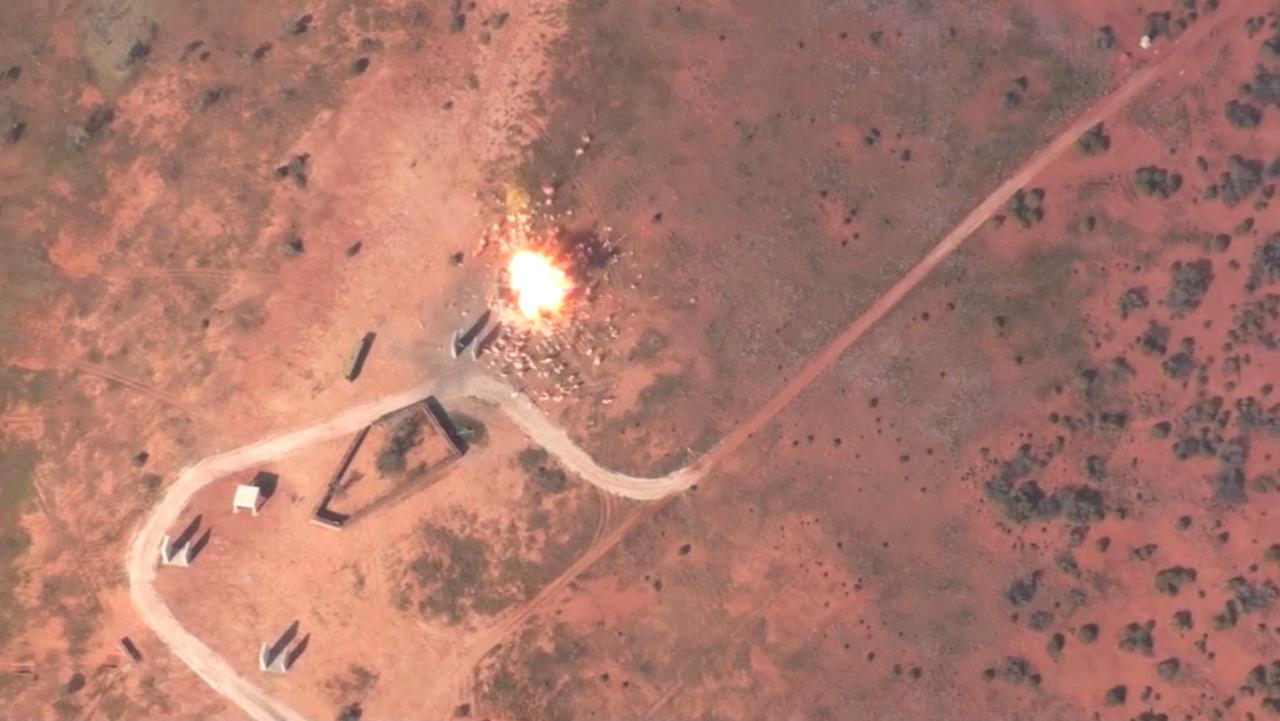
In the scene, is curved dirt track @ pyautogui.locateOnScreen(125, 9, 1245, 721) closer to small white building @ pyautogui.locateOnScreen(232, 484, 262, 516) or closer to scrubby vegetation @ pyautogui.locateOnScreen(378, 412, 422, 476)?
scrubby vegetation @ pyautogui.locateOnScreen(378, 412, 422, 476)

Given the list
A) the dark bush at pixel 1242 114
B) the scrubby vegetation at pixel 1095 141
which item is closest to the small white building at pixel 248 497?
the scrubby vegetation at pixel 1095 141

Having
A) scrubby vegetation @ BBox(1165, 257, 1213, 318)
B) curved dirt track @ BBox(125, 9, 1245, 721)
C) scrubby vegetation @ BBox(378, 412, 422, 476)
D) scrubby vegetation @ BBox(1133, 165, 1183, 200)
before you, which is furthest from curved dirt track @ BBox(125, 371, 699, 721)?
scrubby vegetation @ BBox(1133, 165, 1183, 200)

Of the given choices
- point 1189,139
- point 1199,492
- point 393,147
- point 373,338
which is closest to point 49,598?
point 373,338

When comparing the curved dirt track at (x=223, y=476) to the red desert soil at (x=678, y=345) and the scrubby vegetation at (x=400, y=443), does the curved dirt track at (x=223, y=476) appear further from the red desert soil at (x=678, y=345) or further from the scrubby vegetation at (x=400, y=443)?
the scrubby vegetation at (x=400, y=443)

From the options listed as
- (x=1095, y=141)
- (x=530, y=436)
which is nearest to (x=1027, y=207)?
(x=1095, y=141)

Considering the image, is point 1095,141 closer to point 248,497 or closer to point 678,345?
point 678,345

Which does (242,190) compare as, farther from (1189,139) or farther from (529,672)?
(1189,139)
